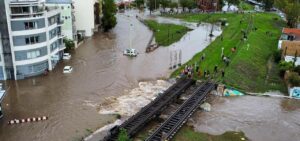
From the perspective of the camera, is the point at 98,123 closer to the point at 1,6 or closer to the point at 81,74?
the point at 81,74

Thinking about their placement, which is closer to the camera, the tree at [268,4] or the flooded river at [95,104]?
the flooded river at [95,104]

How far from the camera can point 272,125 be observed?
3378cm

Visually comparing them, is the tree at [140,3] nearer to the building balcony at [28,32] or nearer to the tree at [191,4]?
the tree at [191,4]

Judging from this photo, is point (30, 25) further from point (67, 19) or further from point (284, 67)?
point (284, 67)

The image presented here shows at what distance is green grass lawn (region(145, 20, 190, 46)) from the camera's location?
69.5 m

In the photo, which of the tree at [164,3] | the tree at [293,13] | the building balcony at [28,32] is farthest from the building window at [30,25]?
the tree at [164,3]

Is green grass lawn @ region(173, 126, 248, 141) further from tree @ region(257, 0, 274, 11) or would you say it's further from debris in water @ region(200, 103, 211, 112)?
tree @ region(257, 0, 274, 11)

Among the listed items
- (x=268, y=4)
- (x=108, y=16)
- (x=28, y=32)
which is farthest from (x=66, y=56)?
(x=268, y=4)

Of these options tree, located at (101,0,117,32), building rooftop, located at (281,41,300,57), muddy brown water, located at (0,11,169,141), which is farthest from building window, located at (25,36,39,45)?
building rooftop, located at (281,41,300,57)

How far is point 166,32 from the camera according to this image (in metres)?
77.4

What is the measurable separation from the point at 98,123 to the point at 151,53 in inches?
1094

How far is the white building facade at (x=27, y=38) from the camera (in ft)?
142

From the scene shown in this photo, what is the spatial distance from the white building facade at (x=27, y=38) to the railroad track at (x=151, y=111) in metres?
18.7

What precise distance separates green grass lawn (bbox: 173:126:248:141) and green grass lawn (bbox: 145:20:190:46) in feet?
120
